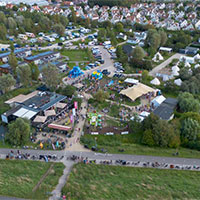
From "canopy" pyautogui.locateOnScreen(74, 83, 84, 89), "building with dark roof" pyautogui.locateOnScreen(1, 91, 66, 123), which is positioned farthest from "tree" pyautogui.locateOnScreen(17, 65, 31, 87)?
"canopy" pyautogui.locateOnScreen(74, 83, 84, 89)

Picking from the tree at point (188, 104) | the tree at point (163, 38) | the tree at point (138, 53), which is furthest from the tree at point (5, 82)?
the tree at point (163, 38)

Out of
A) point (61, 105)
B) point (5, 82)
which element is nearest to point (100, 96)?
point (61, 105)

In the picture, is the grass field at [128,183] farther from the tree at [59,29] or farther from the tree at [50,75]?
the tree at [59,29]

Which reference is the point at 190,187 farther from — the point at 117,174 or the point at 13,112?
the point at 13,112

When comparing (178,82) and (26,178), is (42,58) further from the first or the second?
(26,178)

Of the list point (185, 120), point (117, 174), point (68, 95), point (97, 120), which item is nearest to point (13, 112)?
point (68, 95)

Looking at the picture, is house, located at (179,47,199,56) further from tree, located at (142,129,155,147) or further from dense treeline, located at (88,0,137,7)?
dense treeline, located at (88,0,137,7)
